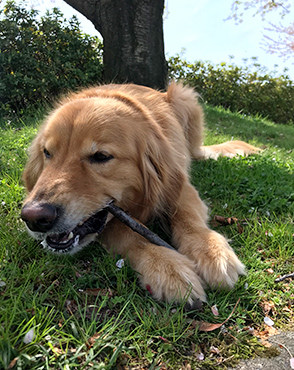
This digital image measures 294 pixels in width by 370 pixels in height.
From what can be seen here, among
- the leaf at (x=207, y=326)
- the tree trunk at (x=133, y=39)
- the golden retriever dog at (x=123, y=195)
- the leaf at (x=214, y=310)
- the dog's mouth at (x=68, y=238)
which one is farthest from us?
the tree trunk at (x=133, y=39)

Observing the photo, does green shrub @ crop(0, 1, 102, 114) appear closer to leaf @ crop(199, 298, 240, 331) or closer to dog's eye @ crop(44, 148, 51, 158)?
dog's eye @ crop(44, 148, 51, 158)

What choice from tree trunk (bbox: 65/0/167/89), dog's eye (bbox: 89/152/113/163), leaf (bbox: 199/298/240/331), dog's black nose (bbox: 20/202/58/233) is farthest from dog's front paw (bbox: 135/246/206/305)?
tree trunk (bbox: 65/0/167/89)

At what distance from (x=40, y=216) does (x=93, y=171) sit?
54 cm

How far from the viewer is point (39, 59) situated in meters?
7.10

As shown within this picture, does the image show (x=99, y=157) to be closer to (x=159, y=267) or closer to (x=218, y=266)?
(x=159, y=267)

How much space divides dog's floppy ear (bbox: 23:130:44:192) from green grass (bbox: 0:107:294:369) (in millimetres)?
230

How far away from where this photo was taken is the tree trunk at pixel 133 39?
20.2 feet

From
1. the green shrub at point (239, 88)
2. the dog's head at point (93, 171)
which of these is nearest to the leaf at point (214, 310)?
the dog's head at point (93, 171)

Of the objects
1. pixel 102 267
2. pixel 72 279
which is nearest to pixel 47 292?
pixel 72 279

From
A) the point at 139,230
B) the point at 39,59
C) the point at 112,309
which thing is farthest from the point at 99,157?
the point at 39,59

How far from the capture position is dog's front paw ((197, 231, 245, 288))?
1993mm

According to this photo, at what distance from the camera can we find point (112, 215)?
94.6 inches

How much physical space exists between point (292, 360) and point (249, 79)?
1158cm

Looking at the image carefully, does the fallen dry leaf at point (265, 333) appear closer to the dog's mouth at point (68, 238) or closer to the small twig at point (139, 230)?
the small twig at point (139, 230)
